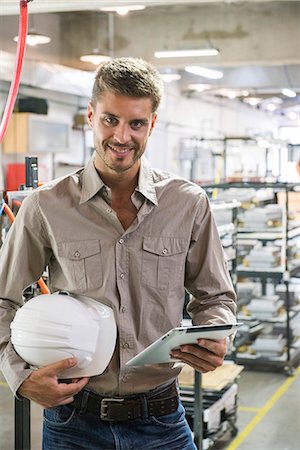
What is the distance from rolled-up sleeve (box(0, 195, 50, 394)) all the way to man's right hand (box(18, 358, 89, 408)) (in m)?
0.16

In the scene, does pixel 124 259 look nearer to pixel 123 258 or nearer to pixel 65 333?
pixel 123 258

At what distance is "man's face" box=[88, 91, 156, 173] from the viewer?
6.42ft

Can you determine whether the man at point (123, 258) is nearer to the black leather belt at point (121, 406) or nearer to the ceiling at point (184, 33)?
the black leather belt at point (121, 406)

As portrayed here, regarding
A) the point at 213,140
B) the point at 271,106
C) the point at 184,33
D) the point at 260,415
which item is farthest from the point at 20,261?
the point at 271,106

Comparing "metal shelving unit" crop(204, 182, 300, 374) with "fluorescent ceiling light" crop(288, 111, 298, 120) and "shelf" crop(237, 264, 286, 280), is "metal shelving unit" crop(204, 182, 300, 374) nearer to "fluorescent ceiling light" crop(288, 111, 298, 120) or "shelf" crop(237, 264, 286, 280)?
"shelf" crop(237, 264, 286, 280)

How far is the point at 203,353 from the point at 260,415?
175 inches

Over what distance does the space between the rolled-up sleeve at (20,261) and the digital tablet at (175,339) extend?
38 cm

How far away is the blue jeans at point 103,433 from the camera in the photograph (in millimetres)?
2021

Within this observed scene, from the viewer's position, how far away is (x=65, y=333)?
191 centimetres

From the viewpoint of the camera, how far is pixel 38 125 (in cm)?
977

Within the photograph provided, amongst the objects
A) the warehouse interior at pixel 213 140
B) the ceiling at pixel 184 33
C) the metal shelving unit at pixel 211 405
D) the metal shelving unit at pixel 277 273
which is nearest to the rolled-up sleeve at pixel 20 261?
the warehouse interior at pixel 213 140

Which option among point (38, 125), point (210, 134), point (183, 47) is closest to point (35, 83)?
point (38, 125)

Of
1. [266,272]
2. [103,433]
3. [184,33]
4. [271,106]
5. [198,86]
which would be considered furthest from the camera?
[271,106]

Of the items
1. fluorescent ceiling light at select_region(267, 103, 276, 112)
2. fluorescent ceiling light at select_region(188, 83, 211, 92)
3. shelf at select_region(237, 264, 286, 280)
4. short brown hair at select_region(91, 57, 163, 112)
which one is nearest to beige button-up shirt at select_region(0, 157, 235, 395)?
short brown hair at select_region(91, 57, 163, 112)
